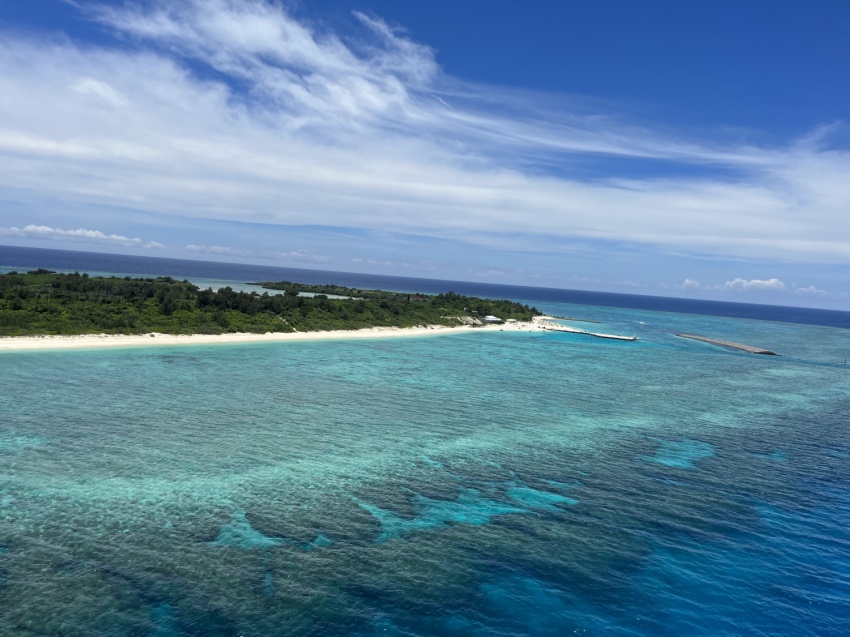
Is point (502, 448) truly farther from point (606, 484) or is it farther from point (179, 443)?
point (179, 443)

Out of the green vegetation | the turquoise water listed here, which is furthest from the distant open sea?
the green vegetation

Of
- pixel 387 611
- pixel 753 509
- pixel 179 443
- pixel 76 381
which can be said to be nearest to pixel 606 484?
pixel 753 509

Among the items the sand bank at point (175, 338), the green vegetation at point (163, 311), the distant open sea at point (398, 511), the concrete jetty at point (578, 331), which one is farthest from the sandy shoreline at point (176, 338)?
the concrete jetty at point (578, 331)

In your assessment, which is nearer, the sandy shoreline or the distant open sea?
the distant open sea

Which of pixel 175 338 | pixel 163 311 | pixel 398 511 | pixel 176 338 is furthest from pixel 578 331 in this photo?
pixel 398 511

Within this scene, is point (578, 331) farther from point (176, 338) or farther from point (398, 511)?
point (398, 511)

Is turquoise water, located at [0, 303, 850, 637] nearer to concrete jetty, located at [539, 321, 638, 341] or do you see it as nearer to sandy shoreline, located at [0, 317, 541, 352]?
sandy shoreline, located at [0, 317, 541, 352]
